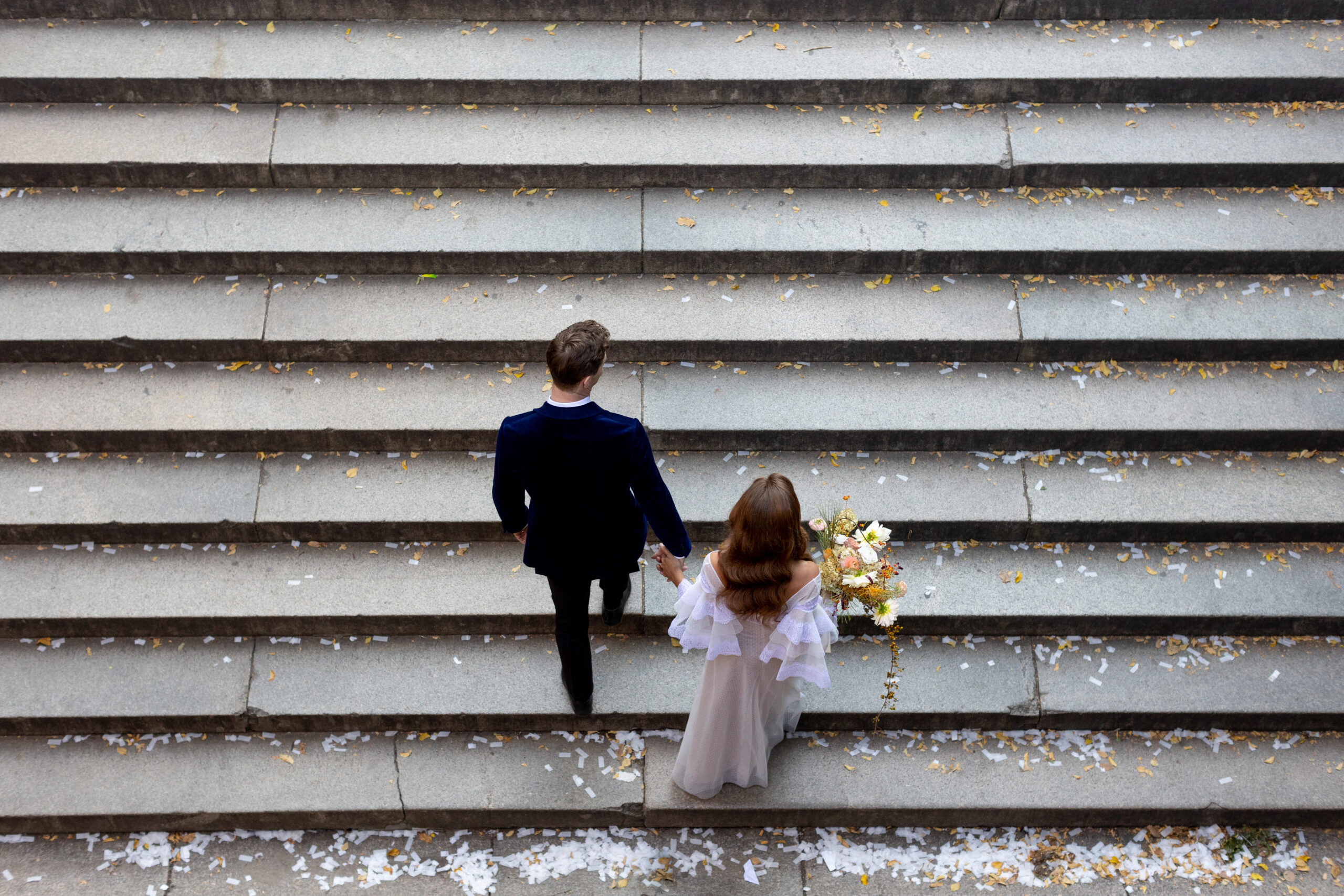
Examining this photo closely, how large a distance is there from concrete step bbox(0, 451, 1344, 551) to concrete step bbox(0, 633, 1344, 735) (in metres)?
0.59

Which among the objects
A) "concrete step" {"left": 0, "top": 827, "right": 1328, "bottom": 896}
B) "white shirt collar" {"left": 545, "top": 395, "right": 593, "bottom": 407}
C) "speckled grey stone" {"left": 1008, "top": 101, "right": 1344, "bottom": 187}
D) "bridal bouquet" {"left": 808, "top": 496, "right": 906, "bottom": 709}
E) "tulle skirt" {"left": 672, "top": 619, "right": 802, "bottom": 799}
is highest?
"speckled grey stone" {"left": 1008, "top": 101, "right": 1344, "bottom": 187}

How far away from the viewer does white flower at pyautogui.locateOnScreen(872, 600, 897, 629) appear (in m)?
4.36

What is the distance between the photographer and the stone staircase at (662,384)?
4.88 meters

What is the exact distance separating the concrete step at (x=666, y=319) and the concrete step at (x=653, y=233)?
12 cm

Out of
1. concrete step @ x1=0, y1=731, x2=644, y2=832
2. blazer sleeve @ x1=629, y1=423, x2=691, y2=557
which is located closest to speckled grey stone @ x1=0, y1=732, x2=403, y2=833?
concrete step @ x1=0, y1=731, x2=644, y2=832

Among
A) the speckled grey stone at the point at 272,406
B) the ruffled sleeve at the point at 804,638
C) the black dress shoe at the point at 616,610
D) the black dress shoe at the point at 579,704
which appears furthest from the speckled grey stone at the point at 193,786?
the ruffled sleeve at the point at 804,638

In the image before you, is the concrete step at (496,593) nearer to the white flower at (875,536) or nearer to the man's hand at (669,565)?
the white flower at (875,536)

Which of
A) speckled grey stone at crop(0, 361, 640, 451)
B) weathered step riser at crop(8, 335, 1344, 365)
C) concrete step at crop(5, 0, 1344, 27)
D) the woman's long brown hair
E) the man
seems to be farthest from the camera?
concrete step at crop(5, 0, 1344, 27)

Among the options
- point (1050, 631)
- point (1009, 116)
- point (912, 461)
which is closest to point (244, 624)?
point (912, 461)

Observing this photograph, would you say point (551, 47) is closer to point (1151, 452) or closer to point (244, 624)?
point (244, 624)

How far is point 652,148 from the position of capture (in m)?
5.67

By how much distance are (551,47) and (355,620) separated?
3.57 metres

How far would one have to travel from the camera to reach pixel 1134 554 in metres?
5.20

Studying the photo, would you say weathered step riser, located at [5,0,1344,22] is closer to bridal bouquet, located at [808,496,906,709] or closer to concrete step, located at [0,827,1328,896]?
bridal bouquet, located at [808,496,906,709]
